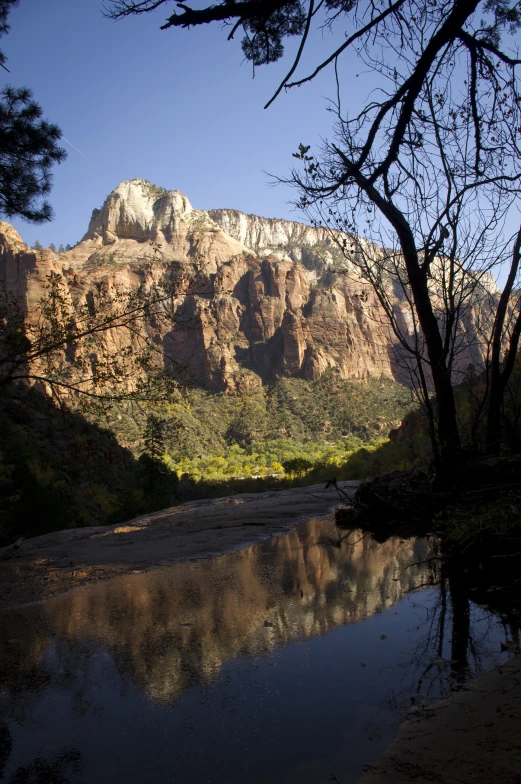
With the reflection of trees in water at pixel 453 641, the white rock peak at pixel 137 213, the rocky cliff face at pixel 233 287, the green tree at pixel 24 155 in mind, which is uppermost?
the white rock peak at pixel 137 213

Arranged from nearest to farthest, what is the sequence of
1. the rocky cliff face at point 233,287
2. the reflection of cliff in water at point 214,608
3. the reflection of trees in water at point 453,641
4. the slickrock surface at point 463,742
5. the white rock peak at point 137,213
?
the slickrock surface at point 463,742 < the reflection of trees in water at point 453,641 < the reflection of cliff in water at point 214,608 < the rocky cliff face at point 233,287 < the white rock peak at point 137,213

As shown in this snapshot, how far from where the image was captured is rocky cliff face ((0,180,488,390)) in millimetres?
91562

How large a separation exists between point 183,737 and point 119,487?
2885 centimetres

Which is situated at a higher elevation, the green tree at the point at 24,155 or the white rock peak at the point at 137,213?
the white rock peak at the point at 137,213

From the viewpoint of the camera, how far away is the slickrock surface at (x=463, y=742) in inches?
69.0

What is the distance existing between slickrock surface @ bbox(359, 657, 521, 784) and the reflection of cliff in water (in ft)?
3.41

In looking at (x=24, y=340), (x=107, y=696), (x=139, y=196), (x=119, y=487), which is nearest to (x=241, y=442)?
(x=119, y=487)

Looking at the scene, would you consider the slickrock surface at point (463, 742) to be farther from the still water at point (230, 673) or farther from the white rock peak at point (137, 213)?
the white rock peak at point (137, 213)

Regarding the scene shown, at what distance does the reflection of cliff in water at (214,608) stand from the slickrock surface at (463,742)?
104 centimetres

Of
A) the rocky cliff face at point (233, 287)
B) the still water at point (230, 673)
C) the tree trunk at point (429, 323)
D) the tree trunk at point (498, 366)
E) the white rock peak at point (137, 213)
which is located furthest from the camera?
the white rock peak at point (137, 213)

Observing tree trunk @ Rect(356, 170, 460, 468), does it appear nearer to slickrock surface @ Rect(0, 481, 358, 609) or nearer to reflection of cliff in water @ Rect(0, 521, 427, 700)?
reflection of cliff in water @ Rect(0, 521, 427, 700)

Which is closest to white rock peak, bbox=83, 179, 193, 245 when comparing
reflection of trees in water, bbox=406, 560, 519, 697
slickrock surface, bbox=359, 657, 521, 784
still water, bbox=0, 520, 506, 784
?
still water, bbox=0, 520, 506, 784

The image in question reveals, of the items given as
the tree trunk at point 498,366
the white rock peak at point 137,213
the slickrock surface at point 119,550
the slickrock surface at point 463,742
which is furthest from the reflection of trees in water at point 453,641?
the white rock peak at point 137,213

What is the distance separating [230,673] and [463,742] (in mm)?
1163
